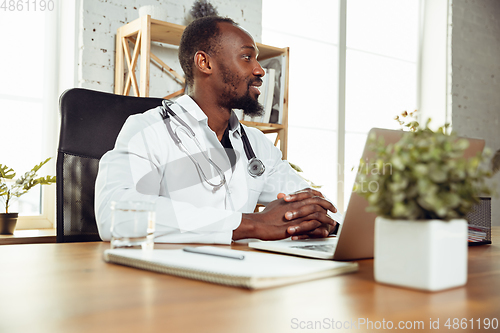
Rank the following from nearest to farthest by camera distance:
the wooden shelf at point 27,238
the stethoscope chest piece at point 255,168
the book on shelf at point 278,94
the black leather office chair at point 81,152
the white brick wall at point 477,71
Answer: the black leather office chair at point 81,152 → the stethoscope chest piece at point 255,168 → the wooden shelf at point 27,238 → the book on shelf at point 278,94 → the white brick wall at point 477,71

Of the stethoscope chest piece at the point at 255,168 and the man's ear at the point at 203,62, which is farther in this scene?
the man's ear at the point at 203,62

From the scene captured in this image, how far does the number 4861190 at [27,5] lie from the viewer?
7.63ft

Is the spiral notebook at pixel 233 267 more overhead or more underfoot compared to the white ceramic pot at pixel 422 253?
more underfoot

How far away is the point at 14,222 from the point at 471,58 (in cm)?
409

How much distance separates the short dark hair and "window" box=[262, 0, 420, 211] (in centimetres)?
152

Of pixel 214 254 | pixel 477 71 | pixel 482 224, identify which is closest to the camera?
pixel 214 254

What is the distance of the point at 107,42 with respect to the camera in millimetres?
2396

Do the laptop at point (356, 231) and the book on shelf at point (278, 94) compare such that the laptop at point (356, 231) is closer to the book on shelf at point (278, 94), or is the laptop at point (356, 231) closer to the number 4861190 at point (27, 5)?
the book on shelf at point (278, 94)

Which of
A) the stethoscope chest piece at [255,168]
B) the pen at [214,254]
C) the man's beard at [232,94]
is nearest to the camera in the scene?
the pen at [214,254]

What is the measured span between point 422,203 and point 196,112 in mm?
1181

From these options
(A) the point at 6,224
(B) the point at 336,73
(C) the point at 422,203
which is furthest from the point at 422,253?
(B) the point at 336,73

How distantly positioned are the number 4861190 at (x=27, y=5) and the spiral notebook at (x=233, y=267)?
7.25 feet

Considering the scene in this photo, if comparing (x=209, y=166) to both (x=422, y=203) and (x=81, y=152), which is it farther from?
(x=422, y=203)

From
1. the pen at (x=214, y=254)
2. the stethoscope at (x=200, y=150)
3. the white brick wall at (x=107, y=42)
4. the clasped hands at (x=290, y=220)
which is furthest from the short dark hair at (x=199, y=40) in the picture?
the pen at (x=214, y=254)
